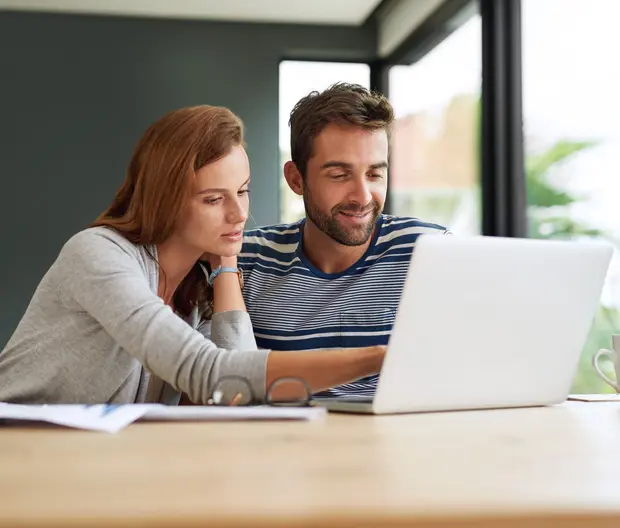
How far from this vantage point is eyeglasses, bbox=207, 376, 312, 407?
48.8 inches

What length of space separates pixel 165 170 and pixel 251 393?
0.52 metres

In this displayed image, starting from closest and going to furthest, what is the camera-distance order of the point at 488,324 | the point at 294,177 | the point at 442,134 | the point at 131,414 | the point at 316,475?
the point at 316,475, the point at 131,414, the point at 488,324, the point at 294,177, the point at 442,134

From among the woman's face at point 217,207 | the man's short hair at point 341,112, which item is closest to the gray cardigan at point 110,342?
the woman's face at point 217,207

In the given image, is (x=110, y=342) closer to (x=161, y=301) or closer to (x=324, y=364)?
(x=161, y=301)

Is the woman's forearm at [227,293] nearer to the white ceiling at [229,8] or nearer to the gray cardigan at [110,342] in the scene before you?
the gray cardigan at [110,342]

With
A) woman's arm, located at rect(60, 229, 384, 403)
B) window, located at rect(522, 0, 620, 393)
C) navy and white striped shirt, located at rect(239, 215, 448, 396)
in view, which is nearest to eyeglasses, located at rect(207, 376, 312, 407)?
woman's arm, located at rect(60, 229, 384, 403)

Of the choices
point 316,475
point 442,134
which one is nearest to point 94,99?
point 442,134

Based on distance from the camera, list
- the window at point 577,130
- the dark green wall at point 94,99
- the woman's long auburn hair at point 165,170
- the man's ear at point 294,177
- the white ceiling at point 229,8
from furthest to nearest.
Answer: the dark green wall at point 94,99 < the white ceiling at point 229,8 < the window at point 577,130 < the man's ear at point 294,177 < the woman's long auburn hair at point 165,170

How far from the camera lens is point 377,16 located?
5.32 m

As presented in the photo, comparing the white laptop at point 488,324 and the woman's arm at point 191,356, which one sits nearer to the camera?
the white laptop at point 488,324

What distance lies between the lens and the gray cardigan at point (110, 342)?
126 centimetres

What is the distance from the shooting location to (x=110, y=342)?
1.49 meters

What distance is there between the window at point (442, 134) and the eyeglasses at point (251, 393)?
2851 mm

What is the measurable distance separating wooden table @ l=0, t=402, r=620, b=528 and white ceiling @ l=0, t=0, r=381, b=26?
4.22m
